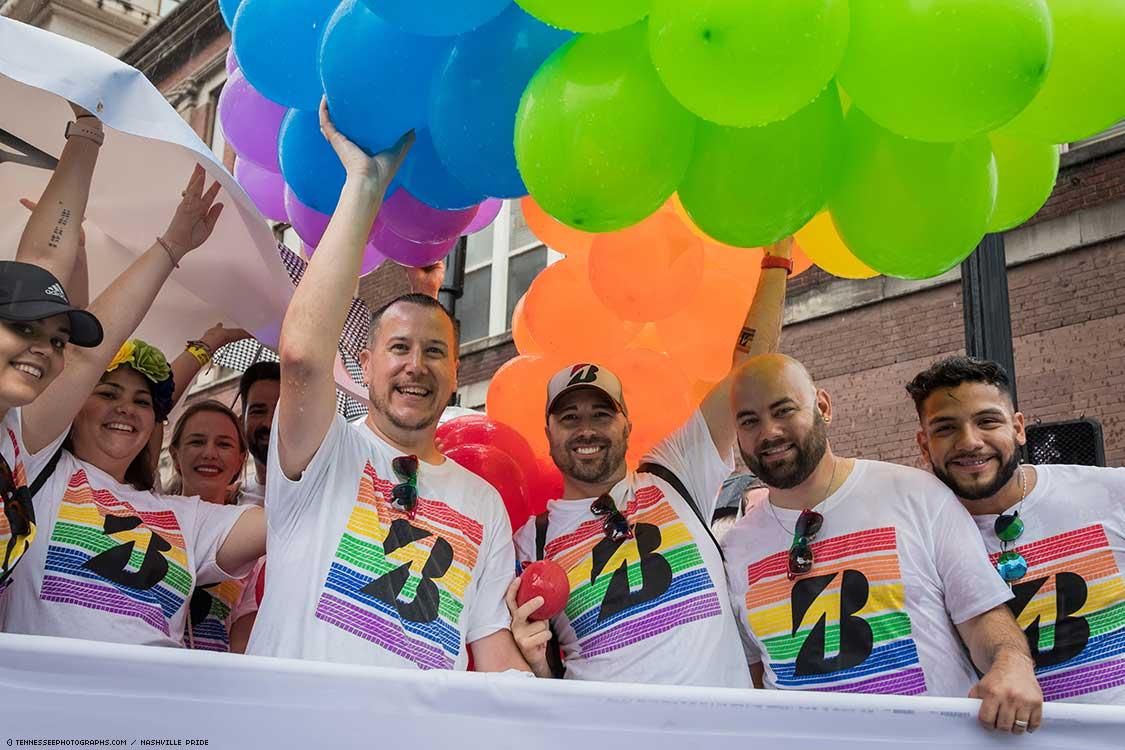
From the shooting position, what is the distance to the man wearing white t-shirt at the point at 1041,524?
2617mm

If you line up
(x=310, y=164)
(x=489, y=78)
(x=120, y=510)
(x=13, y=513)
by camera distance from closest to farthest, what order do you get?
(x=13, y=513) < (x=489, y=78) < (x=120, y=510) < (x=310, y=164)

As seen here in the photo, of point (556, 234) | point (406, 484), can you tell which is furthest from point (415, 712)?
point (556, 234)

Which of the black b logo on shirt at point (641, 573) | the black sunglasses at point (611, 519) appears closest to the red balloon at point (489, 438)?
the black sunglasses at point (611, 519)

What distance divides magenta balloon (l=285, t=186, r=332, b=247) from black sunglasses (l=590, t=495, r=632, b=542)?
45.7 inches

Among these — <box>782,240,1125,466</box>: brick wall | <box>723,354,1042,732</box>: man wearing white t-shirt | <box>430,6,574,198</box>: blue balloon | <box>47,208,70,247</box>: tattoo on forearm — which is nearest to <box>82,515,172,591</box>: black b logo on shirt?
<box>47,208,70,247</box>: tattoo on forearm

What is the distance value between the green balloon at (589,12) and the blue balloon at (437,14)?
0.17m

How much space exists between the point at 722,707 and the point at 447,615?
2.27ft

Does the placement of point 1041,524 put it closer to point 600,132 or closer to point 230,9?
point 600,132

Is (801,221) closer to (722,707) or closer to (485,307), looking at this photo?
(722,707)

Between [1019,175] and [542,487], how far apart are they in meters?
1.62

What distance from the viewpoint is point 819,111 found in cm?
231

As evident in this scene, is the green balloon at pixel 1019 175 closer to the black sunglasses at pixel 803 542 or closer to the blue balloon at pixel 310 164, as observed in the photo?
the black sunglasses at pixel 803 542

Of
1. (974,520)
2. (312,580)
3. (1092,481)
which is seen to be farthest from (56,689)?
(1092,481)

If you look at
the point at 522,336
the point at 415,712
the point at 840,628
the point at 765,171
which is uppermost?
the point at 522,336
